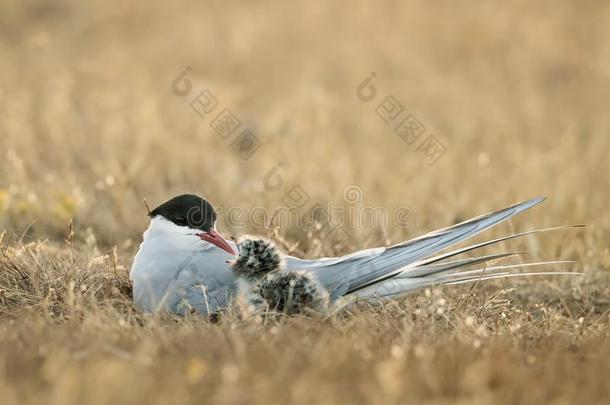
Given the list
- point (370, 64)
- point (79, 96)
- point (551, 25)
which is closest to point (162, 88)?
point (79, 96)

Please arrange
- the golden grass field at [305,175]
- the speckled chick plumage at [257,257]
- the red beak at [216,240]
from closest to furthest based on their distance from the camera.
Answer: the golden grass field at [305,175], the speckled chick plumage at [257,257], the red beak at [216,240]

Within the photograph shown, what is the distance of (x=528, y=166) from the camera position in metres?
6.34

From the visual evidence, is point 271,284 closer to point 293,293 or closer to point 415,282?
point 293,293

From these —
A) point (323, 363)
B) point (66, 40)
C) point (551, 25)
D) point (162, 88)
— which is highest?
point (66, 40)

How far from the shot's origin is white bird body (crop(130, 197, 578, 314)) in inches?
142

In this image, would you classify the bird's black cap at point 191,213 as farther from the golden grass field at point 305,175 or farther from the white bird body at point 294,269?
the golden grass field at point 305,175

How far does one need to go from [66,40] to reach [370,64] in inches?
111

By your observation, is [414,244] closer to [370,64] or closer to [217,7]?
[370,64]

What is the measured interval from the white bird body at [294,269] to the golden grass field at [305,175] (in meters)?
0.11

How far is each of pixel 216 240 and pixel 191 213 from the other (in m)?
0.16

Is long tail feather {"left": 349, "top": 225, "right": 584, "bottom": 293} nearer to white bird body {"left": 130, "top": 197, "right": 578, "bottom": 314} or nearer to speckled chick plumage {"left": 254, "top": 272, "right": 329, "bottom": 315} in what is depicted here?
white bird body {"left": 130, "top": 197, "right": 578, "bottom": 314}

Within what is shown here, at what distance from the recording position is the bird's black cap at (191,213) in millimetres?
3852

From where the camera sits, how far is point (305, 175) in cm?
605

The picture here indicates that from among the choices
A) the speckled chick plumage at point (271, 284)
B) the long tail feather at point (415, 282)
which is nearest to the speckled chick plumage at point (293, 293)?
the speckled chick plumage at point (271, 284)
